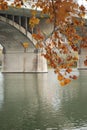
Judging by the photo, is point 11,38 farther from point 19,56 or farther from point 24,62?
point 24,62

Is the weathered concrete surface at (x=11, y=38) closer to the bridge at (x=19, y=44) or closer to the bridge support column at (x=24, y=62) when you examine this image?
the bridge at (x=19, y=44)

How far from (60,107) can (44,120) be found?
451 centimetres

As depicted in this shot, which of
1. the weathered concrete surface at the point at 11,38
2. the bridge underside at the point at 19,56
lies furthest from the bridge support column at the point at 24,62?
the weathered concrete surface at the point at 11,38

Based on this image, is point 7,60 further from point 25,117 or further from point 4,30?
point 25,117

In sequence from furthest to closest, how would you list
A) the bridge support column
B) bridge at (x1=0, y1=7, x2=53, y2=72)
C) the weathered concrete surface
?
the bridge support column → the weathered concrete surface → bridge at (x1=0, y1=7, x2=53, y2=72)

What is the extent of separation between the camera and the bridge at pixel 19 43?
55872mm

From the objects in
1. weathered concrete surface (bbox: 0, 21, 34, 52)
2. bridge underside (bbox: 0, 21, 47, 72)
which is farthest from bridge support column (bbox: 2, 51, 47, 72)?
weathered concrete surface (bbox: 0, 21, 34, 52)

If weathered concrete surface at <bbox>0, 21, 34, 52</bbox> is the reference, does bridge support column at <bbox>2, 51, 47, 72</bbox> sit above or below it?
below

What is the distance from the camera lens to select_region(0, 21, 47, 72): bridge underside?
210 ft

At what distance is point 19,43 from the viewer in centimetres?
6594

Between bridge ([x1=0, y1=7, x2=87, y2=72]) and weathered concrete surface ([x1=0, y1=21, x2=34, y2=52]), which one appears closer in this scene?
bridge ([x1=0, y1=7, x2=87, y2=72])

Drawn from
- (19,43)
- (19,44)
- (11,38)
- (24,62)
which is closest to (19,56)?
(24,62)

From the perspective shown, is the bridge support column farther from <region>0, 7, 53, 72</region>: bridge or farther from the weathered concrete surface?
the weathered concrete surface

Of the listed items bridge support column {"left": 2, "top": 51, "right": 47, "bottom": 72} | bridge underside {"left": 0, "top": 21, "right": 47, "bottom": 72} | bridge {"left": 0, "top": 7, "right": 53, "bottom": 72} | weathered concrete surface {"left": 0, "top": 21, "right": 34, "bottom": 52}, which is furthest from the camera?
bridge support column {"left": 2, "top": 51, "right": 47, "bottom": 72}
